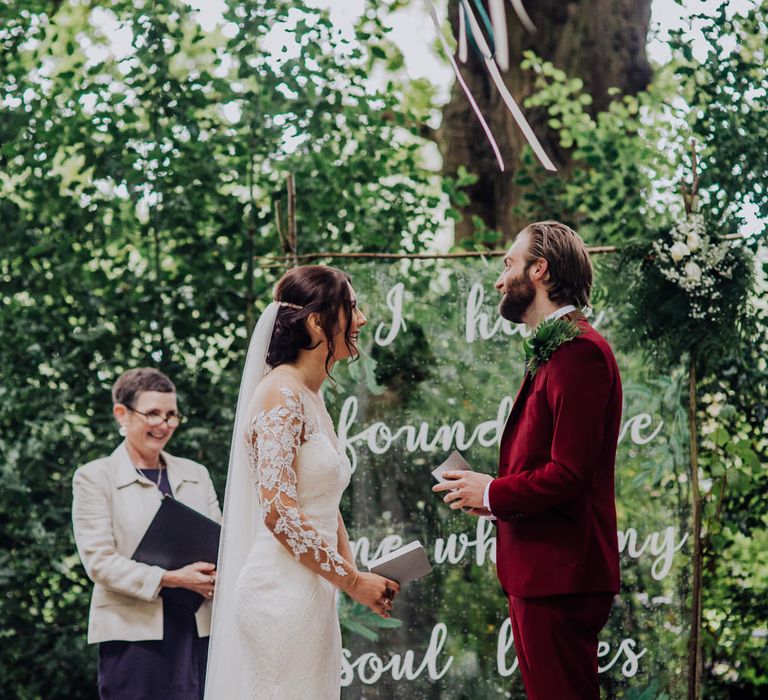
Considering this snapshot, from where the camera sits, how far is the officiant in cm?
321

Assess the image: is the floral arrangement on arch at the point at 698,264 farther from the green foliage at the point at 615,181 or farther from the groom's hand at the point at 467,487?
the groom's hand at the point at 467,487

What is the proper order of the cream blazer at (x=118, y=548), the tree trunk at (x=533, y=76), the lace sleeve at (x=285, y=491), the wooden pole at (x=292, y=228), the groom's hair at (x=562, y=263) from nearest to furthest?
the lace sleeve at (x=285, y=491) < the groom's hair at (x=562, y=263) < the cream blazer at (x=118, y=548) < the wooden pole at (x=292, y=228) < the tree trunk at (x=533, y=76)

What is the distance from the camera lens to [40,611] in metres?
4.54

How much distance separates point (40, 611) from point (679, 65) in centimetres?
354

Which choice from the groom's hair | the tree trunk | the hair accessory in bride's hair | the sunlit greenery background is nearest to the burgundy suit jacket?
the groom's hair

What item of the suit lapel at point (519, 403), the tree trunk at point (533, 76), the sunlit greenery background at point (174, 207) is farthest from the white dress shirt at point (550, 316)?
the tree trunk at point (533, 76)

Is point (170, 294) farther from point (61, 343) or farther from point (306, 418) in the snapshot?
point (306, 418)

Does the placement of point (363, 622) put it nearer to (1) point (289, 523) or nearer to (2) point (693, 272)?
(1) point (289, 523)

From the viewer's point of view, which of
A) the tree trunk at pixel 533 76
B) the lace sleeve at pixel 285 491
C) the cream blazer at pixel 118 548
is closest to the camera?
the lace sleeve at pixel 285 491

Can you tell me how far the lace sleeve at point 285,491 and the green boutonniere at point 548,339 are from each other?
1.93 feet

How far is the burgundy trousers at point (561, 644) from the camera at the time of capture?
2465 mm

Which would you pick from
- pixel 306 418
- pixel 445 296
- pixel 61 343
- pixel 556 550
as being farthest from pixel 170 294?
pixel 556 550

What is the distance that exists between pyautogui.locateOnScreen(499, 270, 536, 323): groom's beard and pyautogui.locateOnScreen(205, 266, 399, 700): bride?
0.40 meters

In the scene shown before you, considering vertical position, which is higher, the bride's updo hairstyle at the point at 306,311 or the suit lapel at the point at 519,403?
the bride's updo hairstyle at the point at 306,311
